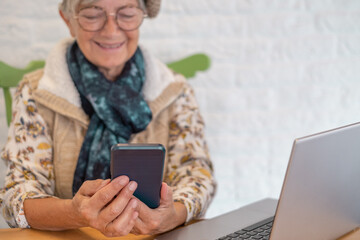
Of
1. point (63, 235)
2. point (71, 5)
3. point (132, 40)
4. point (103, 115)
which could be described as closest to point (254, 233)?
Answer: point (63, 235)

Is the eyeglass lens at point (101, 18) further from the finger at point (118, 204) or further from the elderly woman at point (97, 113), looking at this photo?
the finger at point (118, 204)

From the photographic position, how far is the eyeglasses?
4.06 feet

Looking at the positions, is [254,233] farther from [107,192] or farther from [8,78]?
[8,78]

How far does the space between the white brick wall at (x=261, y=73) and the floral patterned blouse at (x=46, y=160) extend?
303 millimetres

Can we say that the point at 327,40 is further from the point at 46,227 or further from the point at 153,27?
the point at 46,227

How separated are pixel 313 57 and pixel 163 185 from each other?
1091 millimetres

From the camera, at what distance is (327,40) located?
1721mm

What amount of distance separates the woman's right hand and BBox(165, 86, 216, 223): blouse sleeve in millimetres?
309

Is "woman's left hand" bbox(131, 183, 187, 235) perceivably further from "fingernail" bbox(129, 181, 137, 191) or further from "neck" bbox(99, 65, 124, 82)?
"neck" bbox(99, 65, 124, 82)

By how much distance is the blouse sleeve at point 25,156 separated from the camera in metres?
1.11

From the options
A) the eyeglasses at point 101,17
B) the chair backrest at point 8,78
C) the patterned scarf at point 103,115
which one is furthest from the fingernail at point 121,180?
the chair backrest at point 8,78

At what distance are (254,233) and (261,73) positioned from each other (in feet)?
3.12

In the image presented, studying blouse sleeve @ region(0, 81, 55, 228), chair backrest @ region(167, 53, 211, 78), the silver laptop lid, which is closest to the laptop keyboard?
the silver laptop lid

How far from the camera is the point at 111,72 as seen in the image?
54.5 inches
